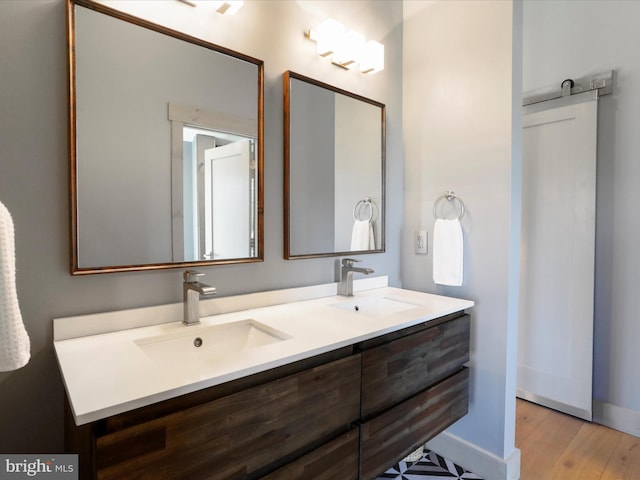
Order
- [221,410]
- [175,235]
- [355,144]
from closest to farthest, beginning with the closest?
[221,410], [175,235], [355,144]

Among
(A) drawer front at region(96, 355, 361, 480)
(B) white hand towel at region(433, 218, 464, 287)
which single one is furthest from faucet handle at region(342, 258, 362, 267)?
(A) drawer front at region(96, 355, 361, 480)

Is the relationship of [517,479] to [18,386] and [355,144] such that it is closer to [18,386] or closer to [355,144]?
[355,144]

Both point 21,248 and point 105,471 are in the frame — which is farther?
point 21,248

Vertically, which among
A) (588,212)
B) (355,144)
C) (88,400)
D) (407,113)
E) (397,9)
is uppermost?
(397,9)

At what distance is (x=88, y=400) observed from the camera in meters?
0.76

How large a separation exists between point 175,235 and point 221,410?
69 cm

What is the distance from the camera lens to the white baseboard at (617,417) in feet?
7.14

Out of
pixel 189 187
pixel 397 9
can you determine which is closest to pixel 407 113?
pixel 397 9

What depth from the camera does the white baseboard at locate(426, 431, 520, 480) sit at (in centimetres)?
178

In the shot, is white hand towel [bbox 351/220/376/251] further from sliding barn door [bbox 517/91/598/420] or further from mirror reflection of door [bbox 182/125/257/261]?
sliding barn door [bbox 517/91/598/420]

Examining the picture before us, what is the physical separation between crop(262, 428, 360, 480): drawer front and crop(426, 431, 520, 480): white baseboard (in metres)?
0.96

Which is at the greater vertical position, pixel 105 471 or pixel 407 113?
pixel 407 113

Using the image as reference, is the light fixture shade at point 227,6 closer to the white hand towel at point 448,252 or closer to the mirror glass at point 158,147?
the mirror glass at point 158,147

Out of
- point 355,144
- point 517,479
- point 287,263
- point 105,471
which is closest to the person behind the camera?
point 105,471
